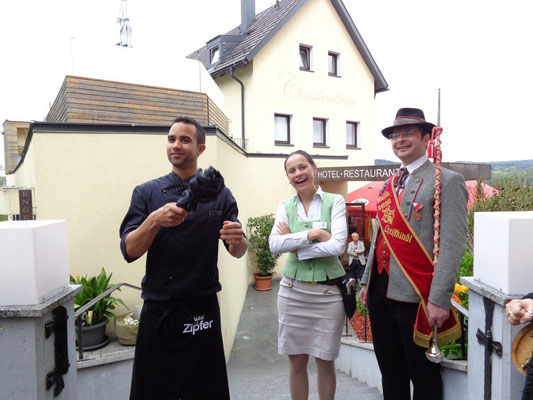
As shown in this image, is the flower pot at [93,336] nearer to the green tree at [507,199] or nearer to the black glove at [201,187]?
the black glove at [201,187]

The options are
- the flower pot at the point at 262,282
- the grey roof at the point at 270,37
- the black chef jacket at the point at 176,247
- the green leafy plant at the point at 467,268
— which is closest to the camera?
the black chef jacket at the point at 176,247

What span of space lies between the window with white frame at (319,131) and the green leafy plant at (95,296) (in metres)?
10.0

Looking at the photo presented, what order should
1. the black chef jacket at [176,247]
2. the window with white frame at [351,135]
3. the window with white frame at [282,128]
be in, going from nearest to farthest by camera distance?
the black chef jacket at [176,247] < the window with white frame at [282,128] < the window with white frame at [351,135]

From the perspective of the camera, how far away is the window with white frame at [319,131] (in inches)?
518

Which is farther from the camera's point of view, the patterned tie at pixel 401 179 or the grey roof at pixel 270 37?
the grey roof at pixel 270 37

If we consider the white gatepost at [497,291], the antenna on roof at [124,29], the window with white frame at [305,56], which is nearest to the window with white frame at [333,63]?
the window with white frame at [305,56]

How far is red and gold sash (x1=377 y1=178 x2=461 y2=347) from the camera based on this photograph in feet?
6.44

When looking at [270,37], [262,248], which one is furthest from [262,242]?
[270,37]

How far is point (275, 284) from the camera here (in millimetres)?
10281

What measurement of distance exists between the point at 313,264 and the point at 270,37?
10.7 meters

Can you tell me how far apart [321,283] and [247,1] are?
15.5m

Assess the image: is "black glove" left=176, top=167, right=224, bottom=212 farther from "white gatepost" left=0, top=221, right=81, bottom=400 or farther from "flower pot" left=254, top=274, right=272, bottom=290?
"flower pot" left=254, top=274, right=272, bottom=290

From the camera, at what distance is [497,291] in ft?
5.50

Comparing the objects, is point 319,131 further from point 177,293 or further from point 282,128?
point 177,293
